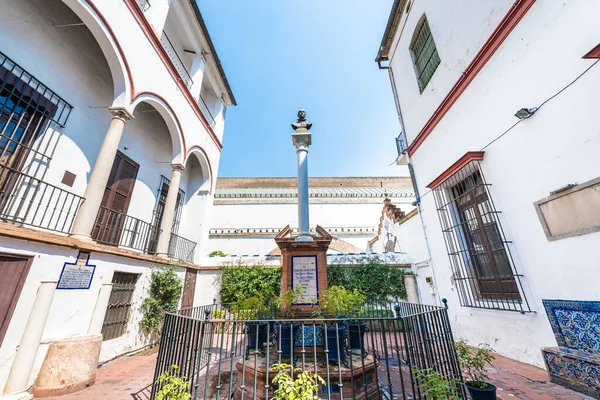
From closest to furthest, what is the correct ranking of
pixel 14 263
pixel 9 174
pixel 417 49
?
pixel 14 263 → pixel 9 174 → pixel 417 49

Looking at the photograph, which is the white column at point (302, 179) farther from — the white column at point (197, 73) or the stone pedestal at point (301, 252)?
the white column at point (197, 73)

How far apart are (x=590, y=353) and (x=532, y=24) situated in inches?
190

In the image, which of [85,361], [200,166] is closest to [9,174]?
[85,361]

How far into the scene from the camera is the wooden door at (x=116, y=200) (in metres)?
5.98

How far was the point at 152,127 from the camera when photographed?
8.28m

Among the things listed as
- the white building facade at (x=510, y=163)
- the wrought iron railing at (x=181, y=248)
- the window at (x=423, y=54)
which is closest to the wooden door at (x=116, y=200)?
the wrought iron railing at (x=181, y=248)

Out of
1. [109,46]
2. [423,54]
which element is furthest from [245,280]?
[423,54]

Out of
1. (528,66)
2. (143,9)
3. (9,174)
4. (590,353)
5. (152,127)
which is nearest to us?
(590,353)

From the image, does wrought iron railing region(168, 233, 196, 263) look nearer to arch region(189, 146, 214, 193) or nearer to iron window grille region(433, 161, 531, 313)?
arch region(189, 146, 214, 193)

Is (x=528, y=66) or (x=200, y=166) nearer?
(x=528, y=66)

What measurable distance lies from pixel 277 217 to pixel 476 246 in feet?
47.9

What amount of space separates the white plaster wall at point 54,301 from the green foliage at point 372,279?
20.8 feet

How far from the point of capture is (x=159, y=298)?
259 inches

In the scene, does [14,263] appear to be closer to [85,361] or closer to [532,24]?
[85,361]
